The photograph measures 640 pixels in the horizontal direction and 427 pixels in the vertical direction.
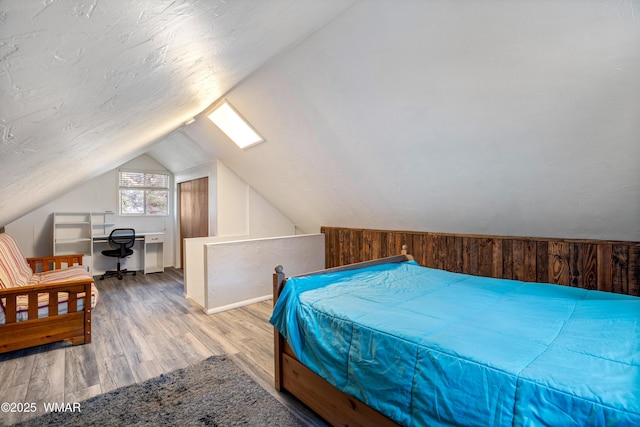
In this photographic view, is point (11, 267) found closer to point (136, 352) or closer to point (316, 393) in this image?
point (136, 352)

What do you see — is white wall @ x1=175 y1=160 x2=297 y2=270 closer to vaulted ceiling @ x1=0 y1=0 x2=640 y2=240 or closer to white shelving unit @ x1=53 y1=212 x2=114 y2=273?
vaulted ceiling @ x1=0 y1=0 x2=640 y2=240

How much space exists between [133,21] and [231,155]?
12.4ft

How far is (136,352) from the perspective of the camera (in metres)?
2.61

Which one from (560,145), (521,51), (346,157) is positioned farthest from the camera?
(346,157)

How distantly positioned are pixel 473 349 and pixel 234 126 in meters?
3.66

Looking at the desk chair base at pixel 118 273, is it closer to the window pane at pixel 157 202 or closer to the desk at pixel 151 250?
the desk at pixel 151 250

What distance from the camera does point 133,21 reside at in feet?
2.60

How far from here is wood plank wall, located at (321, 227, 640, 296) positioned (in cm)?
242

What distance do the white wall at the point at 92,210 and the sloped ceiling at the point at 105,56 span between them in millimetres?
4248

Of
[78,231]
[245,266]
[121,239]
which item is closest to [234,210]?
[245,266]

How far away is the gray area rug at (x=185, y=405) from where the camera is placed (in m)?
1.76

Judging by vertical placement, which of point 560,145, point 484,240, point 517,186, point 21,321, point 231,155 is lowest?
point 21,321

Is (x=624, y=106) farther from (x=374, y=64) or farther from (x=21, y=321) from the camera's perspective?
(x=21, y=321)

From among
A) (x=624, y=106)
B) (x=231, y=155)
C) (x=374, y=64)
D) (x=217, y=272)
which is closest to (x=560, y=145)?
(x=624, y=106)
